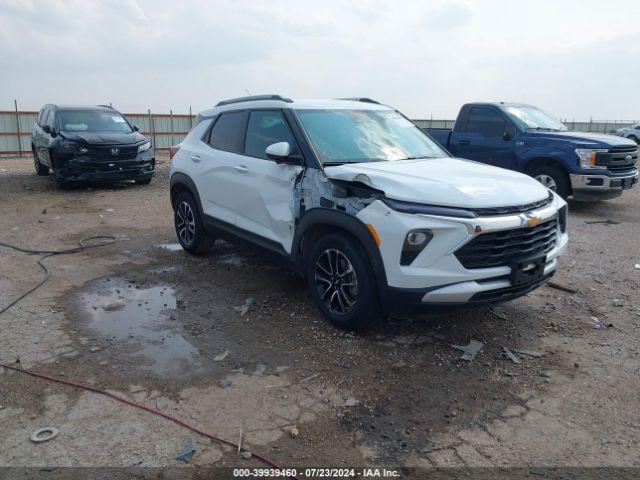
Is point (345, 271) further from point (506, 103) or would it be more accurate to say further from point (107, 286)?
point (506, 103)

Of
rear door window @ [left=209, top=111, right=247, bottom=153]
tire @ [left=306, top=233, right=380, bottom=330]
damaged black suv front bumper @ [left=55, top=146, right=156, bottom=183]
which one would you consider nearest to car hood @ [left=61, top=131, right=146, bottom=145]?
damaged black suv front bumper @ [left=55, top=146, right=156, bottom=183]

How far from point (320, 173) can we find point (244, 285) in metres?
1.82

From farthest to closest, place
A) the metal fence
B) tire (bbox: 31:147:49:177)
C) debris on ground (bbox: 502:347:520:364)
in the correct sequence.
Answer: the metal fence, tire (bbox: 31:147:49:177), debris on ground (bbox: 502:347:520:364)

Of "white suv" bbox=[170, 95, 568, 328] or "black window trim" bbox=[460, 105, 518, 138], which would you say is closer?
"white suv" bbox=[170, 95, 568, 328]

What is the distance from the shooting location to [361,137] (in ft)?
16.3

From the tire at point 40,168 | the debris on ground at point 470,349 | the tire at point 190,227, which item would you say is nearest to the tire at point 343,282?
the debris on ground at point 470,349

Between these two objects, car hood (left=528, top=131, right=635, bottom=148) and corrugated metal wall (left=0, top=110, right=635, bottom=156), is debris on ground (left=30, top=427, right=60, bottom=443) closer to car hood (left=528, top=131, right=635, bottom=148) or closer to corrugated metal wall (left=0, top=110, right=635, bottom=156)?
car hood (left=528, top=131, right=635, bottom=148)

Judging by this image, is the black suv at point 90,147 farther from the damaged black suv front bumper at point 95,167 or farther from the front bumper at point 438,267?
the front bumper at point 438,267

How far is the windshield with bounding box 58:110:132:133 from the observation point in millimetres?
11961

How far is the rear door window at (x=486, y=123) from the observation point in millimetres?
10070

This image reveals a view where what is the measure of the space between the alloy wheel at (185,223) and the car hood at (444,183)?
2761mm

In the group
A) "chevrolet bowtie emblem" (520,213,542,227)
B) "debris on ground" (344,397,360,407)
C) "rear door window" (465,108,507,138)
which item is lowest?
"debris on ground" (344,397,360,407)

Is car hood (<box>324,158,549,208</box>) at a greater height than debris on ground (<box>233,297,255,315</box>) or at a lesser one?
greater

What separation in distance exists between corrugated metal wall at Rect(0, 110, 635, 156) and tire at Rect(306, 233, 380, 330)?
15502mm
